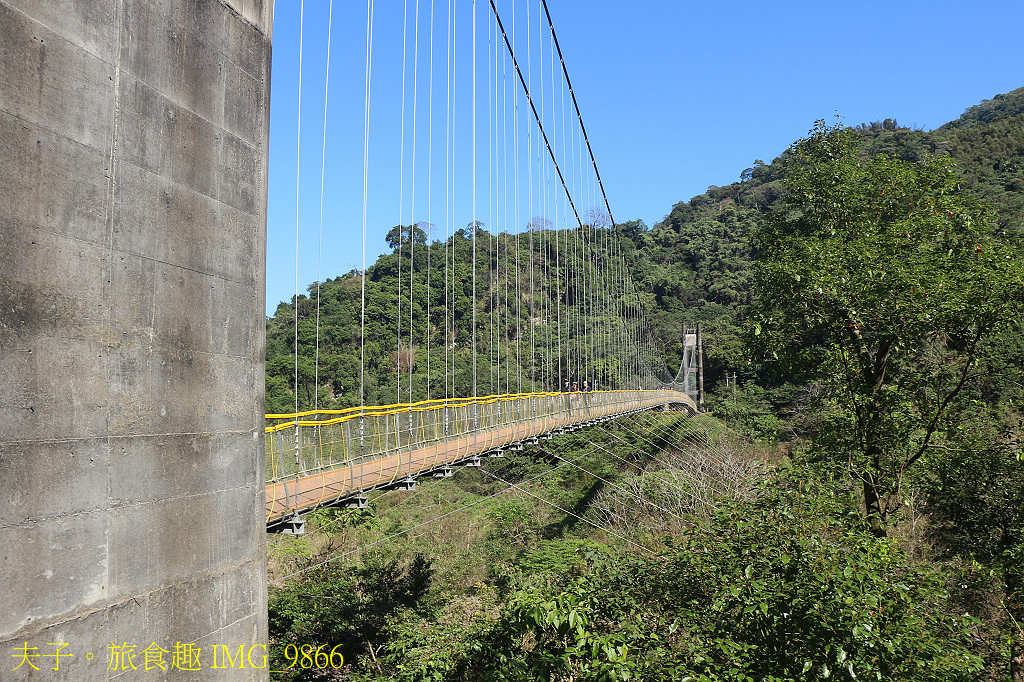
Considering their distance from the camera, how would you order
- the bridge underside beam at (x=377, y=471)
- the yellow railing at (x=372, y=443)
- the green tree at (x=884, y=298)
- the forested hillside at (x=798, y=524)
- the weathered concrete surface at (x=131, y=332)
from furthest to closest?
1. the green tree at (x=884, y=298)
2. the forested hillside at (x=798, y=524)
3. the yellow railing at (x=372, y=443)
4. the bridge underside beam at (x=377, y=471)
5. the weathered concrete surface at (x=131, y=332)

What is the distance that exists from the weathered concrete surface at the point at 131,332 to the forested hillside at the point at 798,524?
9.40 feet

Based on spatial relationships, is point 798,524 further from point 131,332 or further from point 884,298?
point 131,332

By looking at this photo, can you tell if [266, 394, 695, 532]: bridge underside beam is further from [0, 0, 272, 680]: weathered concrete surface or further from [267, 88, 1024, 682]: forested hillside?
[267, 88, 1024, 682]: forested hillside

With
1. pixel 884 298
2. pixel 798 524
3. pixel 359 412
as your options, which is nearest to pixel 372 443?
pixel 359 412

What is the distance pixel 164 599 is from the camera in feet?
10.7

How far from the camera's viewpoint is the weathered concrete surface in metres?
2.67

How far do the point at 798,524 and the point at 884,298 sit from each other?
484 centimetres

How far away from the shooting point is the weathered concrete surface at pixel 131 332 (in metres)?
2.67

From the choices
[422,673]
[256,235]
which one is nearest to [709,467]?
[422,673]

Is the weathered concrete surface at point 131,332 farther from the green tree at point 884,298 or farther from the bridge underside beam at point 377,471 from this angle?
the green tree at point 884,298

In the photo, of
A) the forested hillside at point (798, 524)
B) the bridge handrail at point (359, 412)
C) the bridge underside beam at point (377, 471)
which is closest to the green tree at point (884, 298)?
the forested hillside at point (798, 524)

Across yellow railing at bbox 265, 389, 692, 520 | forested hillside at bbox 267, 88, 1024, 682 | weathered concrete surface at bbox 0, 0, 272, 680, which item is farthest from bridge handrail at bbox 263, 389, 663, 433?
forested hillside at bbox 267, 88, 1024, 682

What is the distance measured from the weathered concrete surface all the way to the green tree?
8.04 m

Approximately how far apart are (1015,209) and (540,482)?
81.4ft
